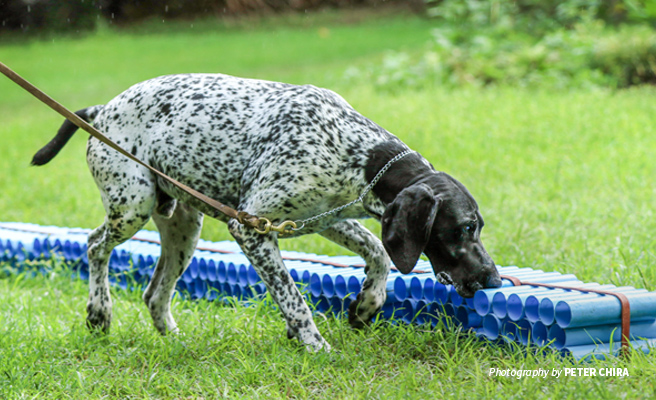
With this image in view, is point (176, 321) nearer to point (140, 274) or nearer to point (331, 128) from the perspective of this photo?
point (140, 274)

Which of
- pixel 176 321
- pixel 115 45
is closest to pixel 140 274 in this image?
pixel 176 321

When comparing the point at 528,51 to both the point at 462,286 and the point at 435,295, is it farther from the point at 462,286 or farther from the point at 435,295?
the point at 462,286

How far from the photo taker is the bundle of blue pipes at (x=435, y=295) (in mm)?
3379

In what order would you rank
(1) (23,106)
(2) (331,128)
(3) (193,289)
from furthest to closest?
(1) (23,106) → (3) (193,289) → (2) (331,128)

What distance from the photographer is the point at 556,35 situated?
40.5 ft

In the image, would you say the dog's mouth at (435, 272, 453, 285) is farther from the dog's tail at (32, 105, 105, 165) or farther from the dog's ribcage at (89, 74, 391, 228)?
the dog's tail at (32, 105, 105, 165)

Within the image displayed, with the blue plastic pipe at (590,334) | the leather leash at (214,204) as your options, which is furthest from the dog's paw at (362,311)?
the blue plastic pipe at (590,334)

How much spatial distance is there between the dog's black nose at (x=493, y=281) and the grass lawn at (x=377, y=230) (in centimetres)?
30

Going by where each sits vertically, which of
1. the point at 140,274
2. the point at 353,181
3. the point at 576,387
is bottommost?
the point at 140,274

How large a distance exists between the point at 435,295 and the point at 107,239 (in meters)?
1.89

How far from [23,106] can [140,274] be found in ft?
41.2

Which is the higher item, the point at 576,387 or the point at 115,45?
the point at 576,387

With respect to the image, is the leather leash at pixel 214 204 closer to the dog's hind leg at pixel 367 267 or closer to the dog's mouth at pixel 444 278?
the dog's hind leg at pixel 367 267

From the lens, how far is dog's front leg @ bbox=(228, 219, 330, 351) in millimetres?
3662
